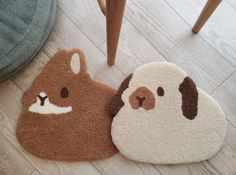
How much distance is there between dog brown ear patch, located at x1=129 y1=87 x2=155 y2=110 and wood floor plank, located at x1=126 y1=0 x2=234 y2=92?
0.16 meters

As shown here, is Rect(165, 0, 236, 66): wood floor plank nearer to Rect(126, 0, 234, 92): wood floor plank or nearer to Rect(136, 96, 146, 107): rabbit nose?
Rect(126, 0, 234, 92): wood floor plank

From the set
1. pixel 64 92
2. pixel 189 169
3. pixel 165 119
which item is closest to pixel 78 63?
pixel 64 92

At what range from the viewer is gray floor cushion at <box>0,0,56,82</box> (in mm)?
1062

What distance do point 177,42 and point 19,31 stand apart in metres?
0.55

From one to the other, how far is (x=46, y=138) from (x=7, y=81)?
0.81 ft

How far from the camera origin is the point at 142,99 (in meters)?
1.12

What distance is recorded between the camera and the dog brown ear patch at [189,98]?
3.63 feet

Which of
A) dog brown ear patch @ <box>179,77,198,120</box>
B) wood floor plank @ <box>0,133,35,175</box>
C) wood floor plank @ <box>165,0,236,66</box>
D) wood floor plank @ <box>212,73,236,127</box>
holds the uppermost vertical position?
wood floor plank @ <box>165,0,236,66</box>

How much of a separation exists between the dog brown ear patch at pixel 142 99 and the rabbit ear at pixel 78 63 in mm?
195

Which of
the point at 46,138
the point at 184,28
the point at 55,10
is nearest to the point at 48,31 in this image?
the point at 55,10

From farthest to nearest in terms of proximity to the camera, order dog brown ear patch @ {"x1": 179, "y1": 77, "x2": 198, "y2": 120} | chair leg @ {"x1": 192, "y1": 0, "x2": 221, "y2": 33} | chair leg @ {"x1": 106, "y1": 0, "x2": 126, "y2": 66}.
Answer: dog brown ear patch @ {"x1": 179, "y1": 77, "x2": 198, "y2": 120}
chair leg @ {"x1": 192, "y1": 0, "x2": 221, "y2": 33}
chair leg @ {"x1": 106, "y1": 0, "x2": 126, "y2": 66}

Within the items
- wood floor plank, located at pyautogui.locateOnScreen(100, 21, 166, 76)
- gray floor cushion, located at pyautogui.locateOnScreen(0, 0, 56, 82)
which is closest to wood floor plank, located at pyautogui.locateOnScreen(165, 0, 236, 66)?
wood floor plank, located at pyautogui.locateOnScreen(100, 21, 166, 76)

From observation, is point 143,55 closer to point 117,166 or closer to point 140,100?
point 140,100

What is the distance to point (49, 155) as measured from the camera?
3.60ft
